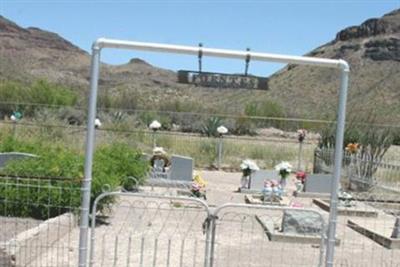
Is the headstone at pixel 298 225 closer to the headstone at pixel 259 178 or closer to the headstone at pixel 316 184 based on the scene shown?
the headstone at pixel 259 178

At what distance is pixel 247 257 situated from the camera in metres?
10.0

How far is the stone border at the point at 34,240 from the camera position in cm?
824

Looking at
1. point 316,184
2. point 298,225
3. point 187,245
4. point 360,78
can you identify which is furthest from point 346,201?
point 360,78

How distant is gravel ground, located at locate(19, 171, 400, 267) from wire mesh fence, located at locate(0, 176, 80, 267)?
8cm

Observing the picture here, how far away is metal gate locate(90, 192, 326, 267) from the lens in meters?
9.47

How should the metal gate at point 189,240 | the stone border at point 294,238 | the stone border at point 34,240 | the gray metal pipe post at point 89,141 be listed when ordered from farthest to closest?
the stone border at point 294,238 → the metal gate at point 189,240 → the stone border at point 34,240 → the gray metal pipe post at point 89,141

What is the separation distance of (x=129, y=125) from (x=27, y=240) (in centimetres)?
2388

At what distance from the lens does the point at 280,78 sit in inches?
3497

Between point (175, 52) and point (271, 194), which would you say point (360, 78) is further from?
point (175, 52)

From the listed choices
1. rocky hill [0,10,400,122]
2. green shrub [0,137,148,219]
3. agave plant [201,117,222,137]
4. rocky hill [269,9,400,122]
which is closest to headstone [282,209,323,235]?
green shrub [0,137,148,219]

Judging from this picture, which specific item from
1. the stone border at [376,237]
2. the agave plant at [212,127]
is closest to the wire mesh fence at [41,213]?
the stone border at [376,237]

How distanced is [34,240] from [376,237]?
20.4ft

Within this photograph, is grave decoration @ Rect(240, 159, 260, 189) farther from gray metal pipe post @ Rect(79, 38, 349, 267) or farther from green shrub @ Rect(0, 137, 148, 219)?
gray metal pipe post @ Rect(79, 38, 349, 267)

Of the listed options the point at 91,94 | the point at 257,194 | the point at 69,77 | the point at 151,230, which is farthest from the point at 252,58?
the point at 69,77
